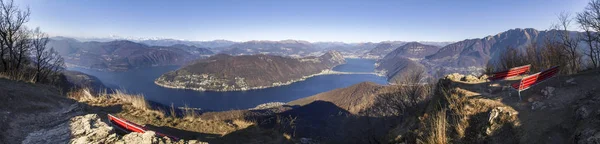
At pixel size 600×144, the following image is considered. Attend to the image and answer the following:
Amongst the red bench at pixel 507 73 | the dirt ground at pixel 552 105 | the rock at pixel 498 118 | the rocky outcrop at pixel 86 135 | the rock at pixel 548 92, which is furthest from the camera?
the red bench at pixel 507 73

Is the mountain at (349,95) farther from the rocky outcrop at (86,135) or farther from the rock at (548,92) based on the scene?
the rocky outcrop at (86,135)

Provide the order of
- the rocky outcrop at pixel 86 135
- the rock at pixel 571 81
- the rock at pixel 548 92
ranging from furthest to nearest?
the rock at pixel 571 81 < the rock at pixel 548 92 < the rocky outcrop at pixel 86 135

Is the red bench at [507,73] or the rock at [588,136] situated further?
the red bench at [507,73]

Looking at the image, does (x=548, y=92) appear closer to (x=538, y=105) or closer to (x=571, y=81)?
(x=538, y=105)

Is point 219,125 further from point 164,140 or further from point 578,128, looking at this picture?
point 578,128

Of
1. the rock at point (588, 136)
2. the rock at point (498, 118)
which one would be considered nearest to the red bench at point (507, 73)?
the rock at point (498, 118)

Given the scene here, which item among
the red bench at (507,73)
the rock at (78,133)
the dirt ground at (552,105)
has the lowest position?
the rock at (78,133)

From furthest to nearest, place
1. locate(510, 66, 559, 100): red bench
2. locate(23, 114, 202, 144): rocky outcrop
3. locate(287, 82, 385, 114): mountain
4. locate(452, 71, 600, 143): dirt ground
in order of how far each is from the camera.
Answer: locate(287, 82, 385, 114): mountain → locate(510, 66, 559, 100): red bench → locate(452, 71, 600, 143): dirt ground → locate(23, 114, 202, 144): rocky outcrop

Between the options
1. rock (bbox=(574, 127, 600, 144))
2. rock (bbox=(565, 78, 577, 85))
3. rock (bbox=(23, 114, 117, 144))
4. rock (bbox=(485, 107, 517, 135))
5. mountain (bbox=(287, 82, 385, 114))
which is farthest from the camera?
mountain (bbox=(287, 82, 385, 114))

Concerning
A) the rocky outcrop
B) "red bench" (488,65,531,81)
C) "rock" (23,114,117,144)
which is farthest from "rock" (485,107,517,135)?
"rock" (23,114,117,144)

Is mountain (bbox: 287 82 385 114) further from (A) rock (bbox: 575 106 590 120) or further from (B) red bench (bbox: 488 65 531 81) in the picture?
(A) rock (bbox: 575 106 590 120)

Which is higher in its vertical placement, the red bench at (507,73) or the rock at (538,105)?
the red bench at (507,73)

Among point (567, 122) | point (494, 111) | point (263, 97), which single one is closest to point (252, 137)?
point (494, 111)
